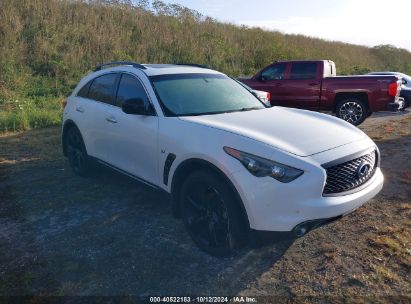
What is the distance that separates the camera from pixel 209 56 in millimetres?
19875

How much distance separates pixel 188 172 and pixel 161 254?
0.84 meters

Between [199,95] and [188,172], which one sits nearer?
[188,172]

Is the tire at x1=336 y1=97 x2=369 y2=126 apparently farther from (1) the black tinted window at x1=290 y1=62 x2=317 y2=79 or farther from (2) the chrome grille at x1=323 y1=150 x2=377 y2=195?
(2) the chrome grille at x1=323 y1=150 x2=377 y2=195

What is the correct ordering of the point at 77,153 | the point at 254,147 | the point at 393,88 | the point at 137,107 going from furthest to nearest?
the point at 393,88 → the point at 77,153 → the point at 137,107 → the point at 254,147

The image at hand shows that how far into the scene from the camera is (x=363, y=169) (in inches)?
142

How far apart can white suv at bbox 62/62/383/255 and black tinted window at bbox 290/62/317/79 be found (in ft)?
20.8

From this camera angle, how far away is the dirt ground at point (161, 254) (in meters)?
3.27

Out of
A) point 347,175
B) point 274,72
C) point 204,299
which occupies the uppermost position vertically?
point 274,72

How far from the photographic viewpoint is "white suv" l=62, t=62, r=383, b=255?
3178 millimetres

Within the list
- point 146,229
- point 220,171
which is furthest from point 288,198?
point 146,229

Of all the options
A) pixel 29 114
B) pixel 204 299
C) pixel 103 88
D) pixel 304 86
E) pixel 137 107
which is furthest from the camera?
pixel 304 86

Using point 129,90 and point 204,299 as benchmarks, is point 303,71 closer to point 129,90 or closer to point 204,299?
point 129,90

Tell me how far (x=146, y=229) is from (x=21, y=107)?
806cm

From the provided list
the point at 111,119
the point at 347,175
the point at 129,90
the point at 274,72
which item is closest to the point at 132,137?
the point at 111,119
